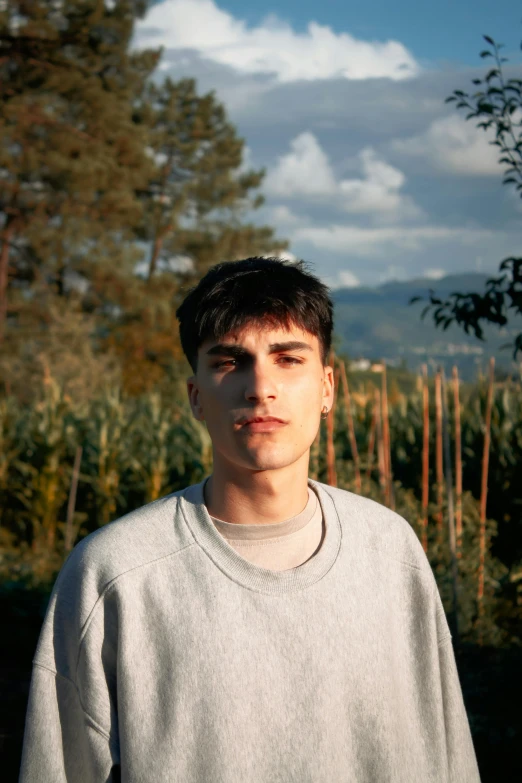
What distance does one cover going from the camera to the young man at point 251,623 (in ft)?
4.44

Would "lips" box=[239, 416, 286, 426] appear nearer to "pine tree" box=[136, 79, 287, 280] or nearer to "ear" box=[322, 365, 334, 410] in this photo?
"ear" box=[322, 365, 334, 410]

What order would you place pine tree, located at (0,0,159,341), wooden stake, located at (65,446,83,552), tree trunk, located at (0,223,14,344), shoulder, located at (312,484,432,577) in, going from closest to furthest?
shoulder, located at (312,484,432,577) → wooden stake, located at (65,446,83,552) → pine tree, located at (0,0,159,341) → tree trunk, located at (0,223,14,344)

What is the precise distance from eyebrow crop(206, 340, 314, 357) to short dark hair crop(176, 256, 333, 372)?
0.02 metres

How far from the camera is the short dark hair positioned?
60.0 inches

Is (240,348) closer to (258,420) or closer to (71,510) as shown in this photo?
(258,420)

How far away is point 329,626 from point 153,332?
22.4 m

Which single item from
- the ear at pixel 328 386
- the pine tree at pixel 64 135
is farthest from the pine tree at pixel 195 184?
the ear at pixel 328 386

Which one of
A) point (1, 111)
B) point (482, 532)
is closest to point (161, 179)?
point (1, 111)

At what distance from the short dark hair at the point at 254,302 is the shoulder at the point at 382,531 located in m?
0.28

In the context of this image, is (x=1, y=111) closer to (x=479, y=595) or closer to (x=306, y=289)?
(x=479, y=595)

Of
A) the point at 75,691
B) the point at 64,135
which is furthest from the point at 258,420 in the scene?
the point at 64,135

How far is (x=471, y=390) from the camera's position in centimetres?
793

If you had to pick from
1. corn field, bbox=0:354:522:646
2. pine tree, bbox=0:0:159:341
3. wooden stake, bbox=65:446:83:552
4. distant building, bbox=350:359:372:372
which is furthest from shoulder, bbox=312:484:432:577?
pine tree, bbox=0:0:159:341

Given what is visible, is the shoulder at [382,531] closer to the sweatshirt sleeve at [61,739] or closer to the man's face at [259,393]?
the man's face at [259,393]
